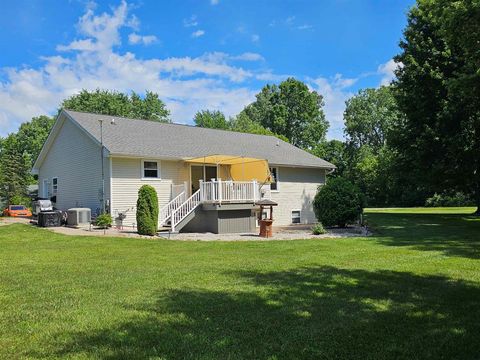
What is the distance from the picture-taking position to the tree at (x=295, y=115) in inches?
2180

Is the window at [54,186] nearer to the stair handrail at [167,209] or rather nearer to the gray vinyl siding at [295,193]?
the stair handrail at [167,209]

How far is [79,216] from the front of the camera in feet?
59.8

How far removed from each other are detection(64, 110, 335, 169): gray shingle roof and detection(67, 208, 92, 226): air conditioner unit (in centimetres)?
294

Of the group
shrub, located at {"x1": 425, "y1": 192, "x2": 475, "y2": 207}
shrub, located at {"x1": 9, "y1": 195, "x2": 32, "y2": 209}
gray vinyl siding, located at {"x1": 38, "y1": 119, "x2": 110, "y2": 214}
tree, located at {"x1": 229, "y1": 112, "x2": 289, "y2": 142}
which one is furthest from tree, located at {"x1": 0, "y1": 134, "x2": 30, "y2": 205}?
shrub, located at {"x1": 425, "y1": 192, "x2": 475, "y2": 207}

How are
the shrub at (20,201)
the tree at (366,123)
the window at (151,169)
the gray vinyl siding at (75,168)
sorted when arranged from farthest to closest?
the tree at (366,123), the shrub at (20,201), the gray vinyl siding at (75,168), the window at (151,169)

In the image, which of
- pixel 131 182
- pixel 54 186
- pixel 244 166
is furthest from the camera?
pixel 54 186

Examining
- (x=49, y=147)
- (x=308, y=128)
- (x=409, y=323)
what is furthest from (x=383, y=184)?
(x=409, y=323)

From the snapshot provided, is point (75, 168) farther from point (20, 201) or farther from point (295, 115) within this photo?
point (295, 115)

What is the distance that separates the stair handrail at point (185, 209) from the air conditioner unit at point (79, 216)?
3.99m

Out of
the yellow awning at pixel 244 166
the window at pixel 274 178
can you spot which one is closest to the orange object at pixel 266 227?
the yellow awning at pixel 244 166

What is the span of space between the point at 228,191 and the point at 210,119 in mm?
42714

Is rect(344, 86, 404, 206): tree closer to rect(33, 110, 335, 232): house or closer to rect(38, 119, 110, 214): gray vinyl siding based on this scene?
rect(33, 110, 335, 232): house

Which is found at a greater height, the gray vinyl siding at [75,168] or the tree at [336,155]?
the tree at [336,155]

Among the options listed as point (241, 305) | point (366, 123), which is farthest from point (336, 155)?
point (241, 305)
